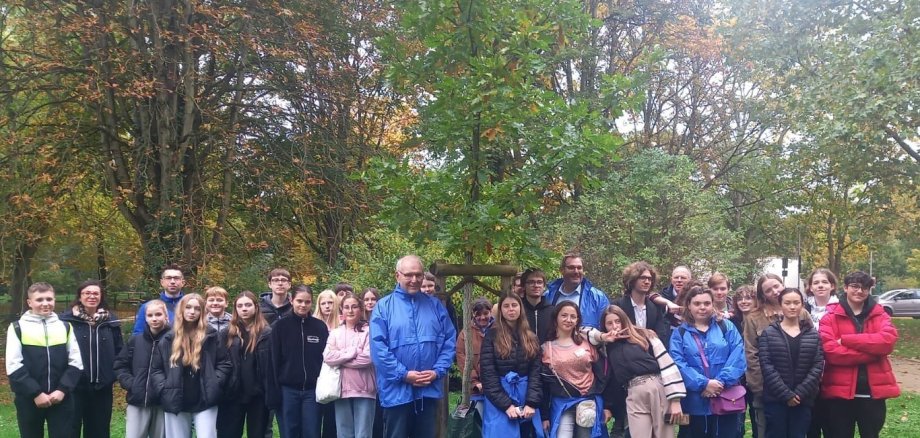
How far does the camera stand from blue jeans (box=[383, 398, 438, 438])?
204 inches

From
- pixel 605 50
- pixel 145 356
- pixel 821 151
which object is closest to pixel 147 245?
pixel 145 356

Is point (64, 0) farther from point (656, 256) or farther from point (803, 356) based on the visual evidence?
point (803, 356)

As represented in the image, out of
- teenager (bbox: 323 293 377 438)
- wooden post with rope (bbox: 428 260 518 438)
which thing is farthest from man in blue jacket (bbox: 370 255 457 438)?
teenager (bbox: 323 293 377 438)

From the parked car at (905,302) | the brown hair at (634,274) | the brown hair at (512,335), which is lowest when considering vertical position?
the parked car at (905,302)

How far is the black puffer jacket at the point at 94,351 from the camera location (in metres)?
5.84

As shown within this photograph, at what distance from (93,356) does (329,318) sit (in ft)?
6.44

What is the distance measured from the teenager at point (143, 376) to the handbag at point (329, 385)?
4.23ft

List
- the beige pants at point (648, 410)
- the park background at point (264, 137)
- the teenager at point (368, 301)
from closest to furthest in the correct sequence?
1. the beige pants at point (648, 410)
2. the teenager at point (368, 301)
3. the park background at point (264, 137)

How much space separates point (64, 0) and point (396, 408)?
32.1 feet

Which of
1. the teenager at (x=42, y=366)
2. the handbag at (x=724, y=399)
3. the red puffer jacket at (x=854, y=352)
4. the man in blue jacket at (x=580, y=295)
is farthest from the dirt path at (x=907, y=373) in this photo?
the teenager at (x=42, y=366)

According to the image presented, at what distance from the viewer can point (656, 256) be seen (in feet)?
40.0

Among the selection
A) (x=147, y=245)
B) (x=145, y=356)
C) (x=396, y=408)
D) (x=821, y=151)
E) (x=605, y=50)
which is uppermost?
(x=605, y=50)

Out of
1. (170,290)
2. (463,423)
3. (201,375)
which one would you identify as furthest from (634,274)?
(170,290)

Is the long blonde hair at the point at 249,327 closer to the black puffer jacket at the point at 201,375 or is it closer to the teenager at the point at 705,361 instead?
the black puffer jacket at the point at 201,375
